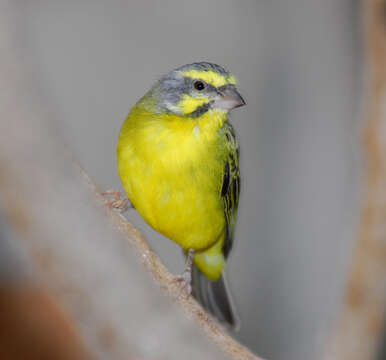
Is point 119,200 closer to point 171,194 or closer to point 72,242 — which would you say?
point 171,194

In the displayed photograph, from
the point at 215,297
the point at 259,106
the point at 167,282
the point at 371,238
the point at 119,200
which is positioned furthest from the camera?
the point at 259,106

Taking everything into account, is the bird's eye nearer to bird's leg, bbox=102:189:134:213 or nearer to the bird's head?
the bird's head

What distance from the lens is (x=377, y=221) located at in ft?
5.89

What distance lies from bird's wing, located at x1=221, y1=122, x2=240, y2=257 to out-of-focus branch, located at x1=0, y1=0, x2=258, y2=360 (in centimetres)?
118

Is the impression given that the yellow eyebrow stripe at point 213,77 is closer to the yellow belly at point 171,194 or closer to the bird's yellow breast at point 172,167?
the bird's yellow breast at point 172,167

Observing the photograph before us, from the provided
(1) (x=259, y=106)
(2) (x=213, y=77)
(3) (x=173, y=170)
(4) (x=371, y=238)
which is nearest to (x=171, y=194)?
(3) (x=173, y=170)

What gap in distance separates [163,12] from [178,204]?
176 cm

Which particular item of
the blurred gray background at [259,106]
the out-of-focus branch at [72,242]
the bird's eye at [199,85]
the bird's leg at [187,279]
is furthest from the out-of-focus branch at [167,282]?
the blurred gray background at [259,106]

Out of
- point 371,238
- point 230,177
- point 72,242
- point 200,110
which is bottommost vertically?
point 371,238

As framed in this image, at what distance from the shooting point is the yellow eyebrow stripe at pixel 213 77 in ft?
4.55

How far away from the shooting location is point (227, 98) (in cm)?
136

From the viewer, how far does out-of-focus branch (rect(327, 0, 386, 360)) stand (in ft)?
5.71

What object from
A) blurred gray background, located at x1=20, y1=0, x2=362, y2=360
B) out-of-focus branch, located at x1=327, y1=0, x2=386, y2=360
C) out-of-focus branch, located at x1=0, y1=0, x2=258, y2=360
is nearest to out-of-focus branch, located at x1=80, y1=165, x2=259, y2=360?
out-of-focus branch, located at x1=0, y1=0, x2=258, y2=360

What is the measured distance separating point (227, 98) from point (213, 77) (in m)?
0.07
